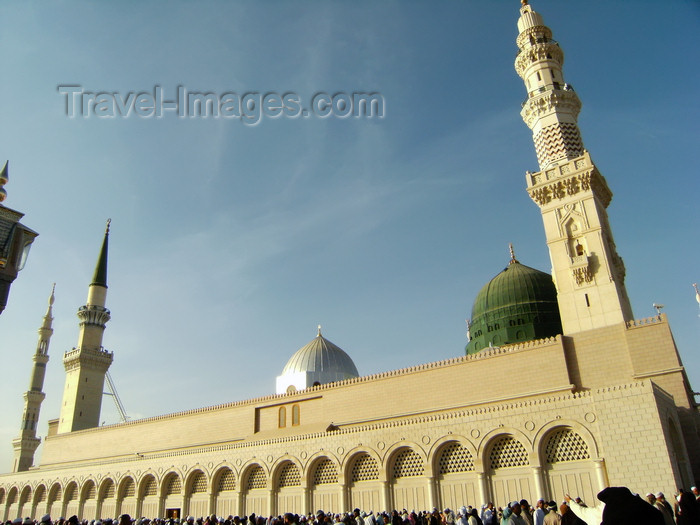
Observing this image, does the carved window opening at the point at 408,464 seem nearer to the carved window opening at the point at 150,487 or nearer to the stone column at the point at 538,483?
the stone column at the point at 538,483

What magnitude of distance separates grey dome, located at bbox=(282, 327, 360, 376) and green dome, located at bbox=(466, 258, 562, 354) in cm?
835

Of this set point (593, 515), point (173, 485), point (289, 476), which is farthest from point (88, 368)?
point (593, 515)

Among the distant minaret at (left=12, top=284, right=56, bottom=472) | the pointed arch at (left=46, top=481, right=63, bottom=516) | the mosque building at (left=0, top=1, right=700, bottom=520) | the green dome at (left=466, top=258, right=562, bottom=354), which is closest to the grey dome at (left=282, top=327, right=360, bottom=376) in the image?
the mosque building at (left=0, top=1, right=700, bottom=520)

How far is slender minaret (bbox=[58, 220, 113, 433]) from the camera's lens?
38.5m

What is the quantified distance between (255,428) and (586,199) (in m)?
19.7

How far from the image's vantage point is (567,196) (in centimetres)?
2320

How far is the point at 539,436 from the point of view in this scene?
1706 centimetres

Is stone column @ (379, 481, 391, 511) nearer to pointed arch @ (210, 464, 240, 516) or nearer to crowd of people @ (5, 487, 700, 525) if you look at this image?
crowd of people @ (5, 487, 700, 525)

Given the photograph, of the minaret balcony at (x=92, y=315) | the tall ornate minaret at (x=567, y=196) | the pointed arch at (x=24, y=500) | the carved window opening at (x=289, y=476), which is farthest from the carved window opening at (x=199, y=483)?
the minaret balcony at (x=92, y=315)

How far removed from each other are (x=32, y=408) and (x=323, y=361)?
89.5 feet

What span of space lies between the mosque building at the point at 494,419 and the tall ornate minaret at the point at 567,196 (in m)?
0.07

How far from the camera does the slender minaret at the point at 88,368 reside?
3853 centimetres

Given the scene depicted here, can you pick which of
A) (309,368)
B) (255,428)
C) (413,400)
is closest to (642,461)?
(413,400)

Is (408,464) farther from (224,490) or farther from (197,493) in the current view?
(197,493)
